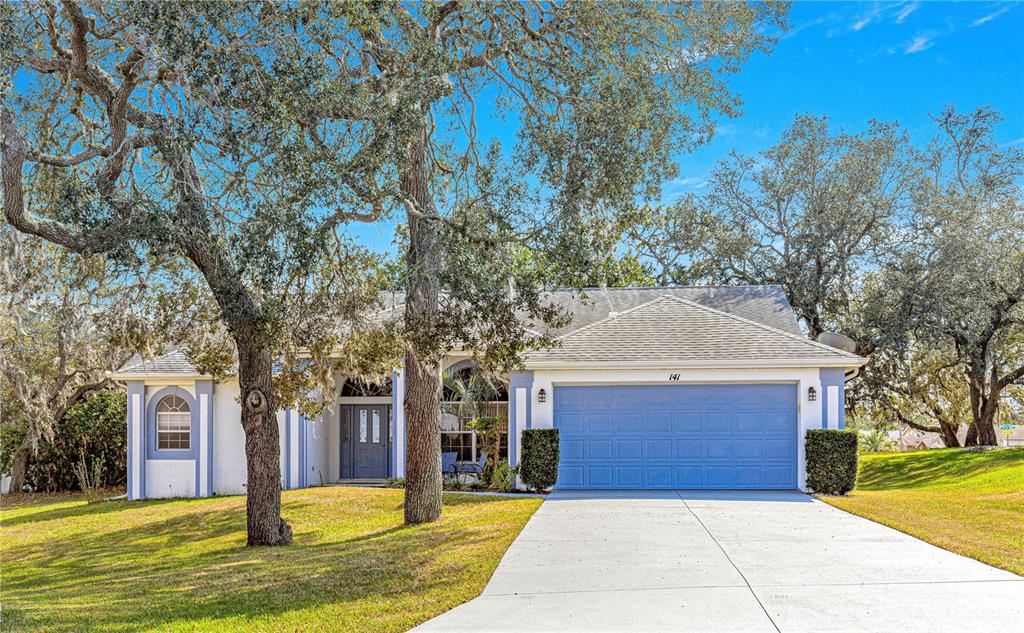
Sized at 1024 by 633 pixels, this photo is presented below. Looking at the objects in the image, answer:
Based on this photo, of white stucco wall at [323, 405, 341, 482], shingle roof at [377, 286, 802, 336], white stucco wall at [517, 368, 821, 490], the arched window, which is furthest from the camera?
shingle roof at [377, 286, 802, 336]

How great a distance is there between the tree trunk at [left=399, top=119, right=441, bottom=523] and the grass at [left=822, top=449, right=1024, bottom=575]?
6.63 meters

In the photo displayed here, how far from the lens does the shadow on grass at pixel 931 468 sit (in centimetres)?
2164

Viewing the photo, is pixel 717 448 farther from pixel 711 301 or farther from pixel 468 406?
pixel 711 301

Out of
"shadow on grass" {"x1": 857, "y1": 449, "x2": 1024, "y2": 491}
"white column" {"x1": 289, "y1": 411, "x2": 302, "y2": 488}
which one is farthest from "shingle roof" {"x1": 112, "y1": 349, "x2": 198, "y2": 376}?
"shadow on grass" {"x1": 857, "y1": 449, "x2": 1024, "y2": 491}

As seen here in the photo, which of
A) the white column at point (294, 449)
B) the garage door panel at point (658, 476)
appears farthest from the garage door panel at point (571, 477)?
the white column at point (294, 449)

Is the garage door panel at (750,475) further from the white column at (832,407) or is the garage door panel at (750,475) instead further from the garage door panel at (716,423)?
the white column at (832,407)

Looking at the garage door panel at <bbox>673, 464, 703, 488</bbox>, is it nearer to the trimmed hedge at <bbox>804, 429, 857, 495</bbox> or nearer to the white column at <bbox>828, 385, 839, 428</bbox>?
the trimmed hedge at <bbox>804, 429, 857, 495</bbox>

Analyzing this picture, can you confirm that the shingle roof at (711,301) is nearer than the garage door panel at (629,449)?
No

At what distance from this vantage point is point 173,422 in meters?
19.4

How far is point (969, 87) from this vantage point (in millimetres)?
25703

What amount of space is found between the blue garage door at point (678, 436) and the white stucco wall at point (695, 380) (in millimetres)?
163

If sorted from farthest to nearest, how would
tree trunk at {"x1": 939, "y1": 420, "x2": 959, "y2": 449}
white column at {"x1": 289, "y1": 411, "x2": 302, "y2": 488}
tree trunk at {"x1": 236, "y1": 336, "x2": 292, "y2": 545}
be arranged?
tree trunk at {"x1": 939, "y1": 420, "x2": 959, "y2": 449}
white column at {"x1": 289, "y1": 411, "x2": 302, "y2": 488}
tree trunk at {"x1": 236, "y1": 336, "x2": 292, "y2": 545}

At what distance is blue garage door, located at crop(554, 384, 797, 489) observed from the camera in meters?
16.8

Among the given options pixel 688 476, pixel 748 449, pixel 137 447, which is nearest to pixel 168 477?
pixel 137 447
